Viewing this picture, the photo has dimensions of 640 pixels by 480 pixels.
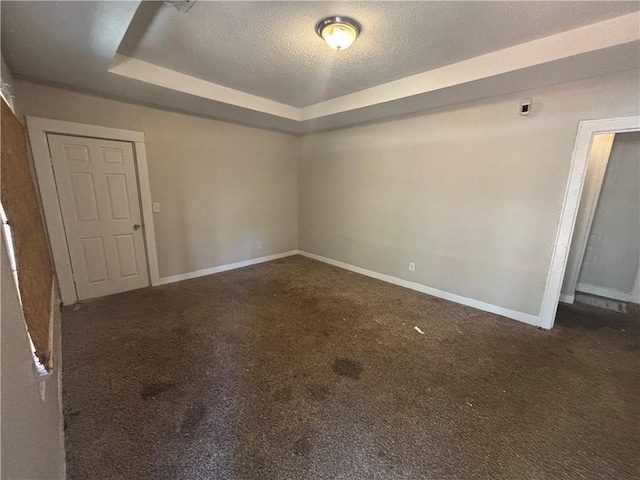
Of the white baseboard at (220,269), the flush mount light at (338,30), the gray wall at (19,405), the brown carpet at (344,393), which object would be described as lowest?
the brown carpet at (344,393)

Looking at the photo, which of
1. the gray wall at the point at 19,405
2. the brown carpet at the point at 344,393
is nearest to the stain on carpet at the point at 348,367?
the brown carpet at the point at 344,393

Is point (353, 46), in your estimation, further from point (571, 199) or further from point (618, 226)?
point (618, 226)

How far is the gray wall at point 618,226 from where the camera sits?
330 cm

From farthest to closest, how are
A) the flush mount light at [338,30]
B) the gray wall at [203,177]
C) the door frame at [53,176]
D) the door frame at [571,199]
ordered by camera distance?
the gray wall at [203,177] < the door frame at [53,176] < the door frame at [571,199] < the flush mount light at [338,30]

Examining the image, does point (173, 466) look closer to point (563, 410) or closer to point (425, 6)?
point (563, 410)

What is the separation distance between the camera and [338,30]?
201 cm

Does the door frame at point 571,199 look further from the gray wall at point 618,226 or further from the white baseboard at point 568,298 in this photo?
the gray wall at point 618,226

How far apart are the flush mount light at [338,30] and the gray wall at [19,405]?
2.22m

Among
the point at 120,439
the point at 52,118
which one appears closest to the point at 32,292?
the point at 120,439

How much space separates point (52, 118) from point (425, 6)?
367cm

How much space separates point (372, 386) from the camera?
1.99 metres

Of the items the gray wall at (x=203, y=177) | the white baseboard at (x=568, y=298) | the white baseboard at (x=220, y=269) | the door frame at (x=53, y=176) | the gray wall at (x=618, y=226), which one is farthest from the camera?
the white baseboard at (x=220, y=269)

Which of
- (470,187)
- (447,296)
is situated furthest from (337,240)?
(470,187)

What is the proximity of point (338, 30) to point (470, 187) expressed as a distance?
224cm
